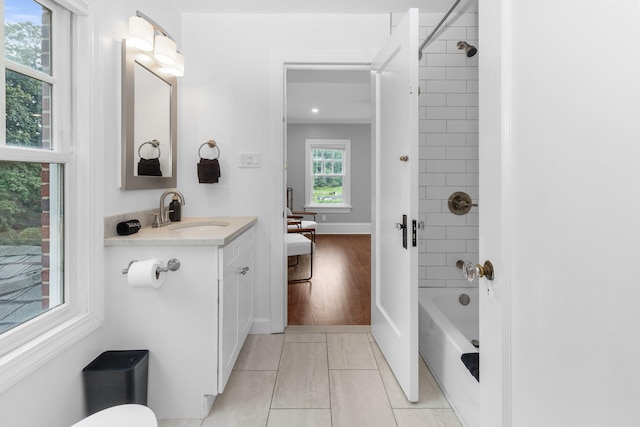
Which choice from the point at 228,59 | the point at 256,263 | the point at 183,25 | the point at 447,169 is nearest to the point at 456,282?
the point at 447,169

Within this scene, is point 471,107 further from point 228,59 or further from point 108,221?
point 108,221

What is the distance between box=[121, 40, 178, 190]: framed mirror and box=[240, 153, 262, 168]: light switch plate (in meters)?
0.47

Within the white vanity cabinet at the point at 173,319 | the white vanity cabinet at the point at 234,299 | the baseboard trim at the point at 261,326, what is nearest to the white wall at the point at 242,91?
the baseboard trim at the point at 261,326

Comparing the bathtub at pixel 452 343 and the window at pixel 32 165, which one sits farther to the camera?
the bathtub at pixel 452 343

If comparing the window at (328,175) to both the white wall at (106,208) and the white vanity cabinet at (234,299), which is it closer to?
the white vanity cabinet at (234,299)

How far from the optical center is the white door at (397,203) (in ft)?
5.74

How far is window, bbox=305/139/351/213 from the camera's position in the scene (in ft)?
26.2

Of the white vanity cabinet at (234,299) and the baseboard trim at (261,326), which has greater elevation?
the white vanity cabinet at (234,299)

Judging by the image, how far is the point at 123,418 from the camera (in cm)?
120

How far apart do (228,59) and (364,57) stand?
102 cm

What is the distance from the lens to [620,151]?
55cm

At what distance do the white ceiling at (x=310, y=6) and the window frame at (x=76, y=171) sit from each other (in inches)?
46.3

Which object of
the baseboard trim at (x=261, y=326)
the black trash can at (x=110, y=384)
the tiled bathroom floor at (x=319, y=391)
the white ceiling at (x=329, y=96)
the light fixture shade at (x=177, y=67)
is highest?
the white ceiling at (x=329, y=96)

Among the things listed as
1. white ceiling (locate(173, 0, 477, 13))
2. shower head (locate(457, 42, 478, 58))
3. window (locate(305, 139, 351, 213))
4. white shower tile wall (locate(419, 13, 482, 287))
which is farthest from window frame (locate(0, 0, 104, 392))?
window (locate(305, 139, 351, 213))
